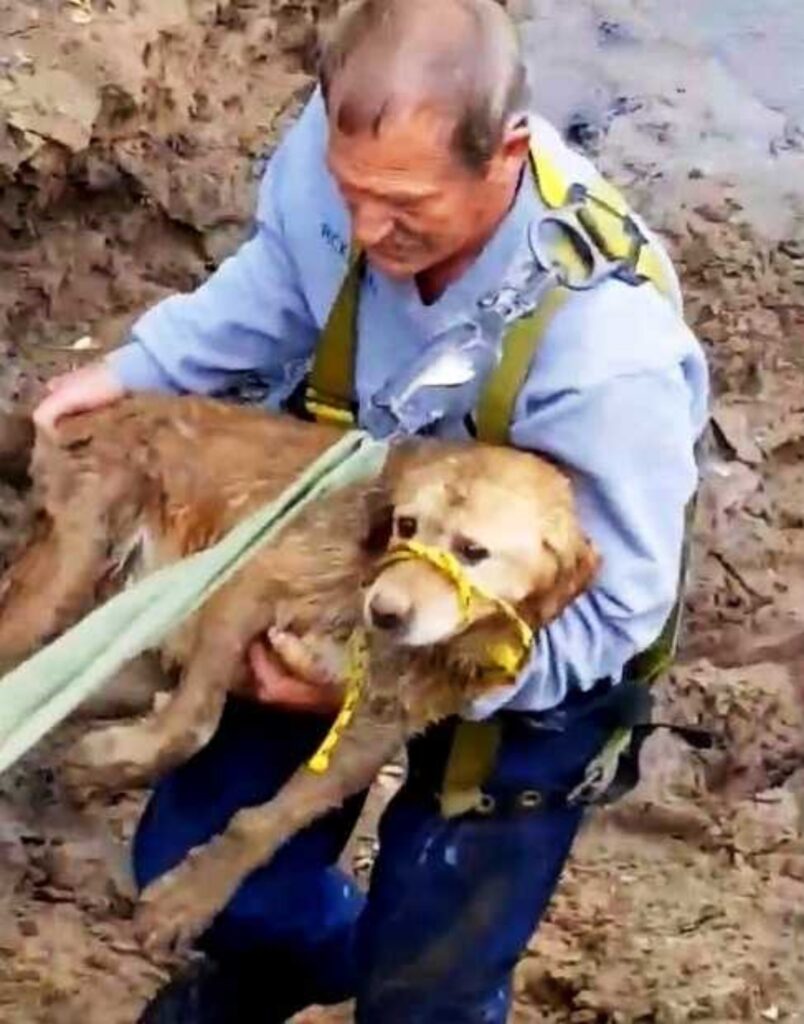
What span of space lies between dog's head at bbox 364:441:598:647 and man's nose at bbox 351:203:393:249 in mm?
179

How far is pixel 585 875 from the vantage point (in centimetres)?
322

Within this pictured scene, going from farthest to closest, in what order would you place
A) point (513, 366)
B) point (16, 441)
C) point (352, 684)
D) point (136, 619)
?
point (16, 441)
point (352, 684)
point (513, 366)
point (136, 619)

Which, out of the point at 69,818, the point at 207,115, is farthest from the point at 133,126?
the point at 69,818

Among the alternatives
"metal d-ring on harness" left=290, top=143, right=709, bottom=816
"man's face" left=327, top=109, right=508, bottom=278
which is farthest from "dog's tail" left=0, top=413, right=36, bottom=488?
"man's face" left=327, top=109, right=508, bottom=278

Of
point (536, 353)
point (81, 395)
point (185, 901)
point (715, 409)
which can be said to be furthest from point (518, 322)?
point (715, 409)

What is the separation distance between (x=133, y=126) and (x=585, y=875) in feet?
4.14

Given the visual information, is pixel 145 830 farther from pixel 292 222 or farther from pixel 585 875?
pixel 585 875

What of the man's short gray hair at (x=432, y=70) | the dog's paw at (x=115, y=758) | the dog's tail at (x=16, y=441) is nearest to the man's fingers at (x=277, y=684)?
the dog's paw at (x=115, y=758)

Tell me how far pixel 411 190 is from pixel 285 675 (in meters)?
0.46

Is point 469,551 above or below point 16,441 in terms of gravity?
above

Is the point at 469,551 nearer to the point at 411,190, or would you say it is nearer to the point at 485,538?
the point at 485,538

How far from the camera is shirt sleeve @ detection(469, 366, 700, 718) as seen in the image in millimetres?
2055

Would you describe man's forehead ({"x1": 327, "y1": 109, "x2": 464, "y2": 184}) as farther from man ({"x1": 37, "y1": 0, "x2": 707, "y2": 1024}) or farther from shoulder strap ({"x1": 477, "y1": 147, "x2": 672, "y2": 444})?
shoulder strap ({"x1": 477, "y1": 147, "x2": 672, "y2": 444})

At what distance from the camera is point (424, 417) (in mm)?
2137
